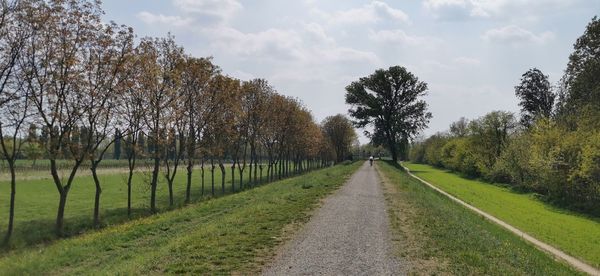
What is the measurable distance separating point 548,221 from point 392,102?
6359 centimetres

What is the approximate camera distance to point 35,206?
37719 mm

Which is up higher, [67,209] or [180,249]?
[180,249]

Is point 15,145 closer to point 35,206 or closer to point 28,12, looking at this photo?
point 28,12

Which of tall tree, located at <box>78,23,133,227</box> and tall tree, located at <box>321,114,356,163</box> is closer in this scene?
→ tall tree, located at <box>78,23,133,227</box>

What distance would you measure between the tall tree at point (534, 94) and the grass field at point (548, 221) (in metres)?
45.4

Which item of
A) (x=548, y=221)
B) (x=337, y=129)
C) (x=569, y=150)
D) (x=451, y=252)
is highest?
(x=337, y=129)

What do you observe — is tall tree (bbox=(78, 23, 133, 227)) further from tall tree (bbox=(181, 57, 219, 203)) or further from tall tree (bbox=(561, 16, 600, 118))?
tall tree (bbox=(561, 16, 600, 118))

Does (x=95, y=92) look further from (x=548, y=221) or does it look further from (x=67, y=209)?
(x=548, y=221)

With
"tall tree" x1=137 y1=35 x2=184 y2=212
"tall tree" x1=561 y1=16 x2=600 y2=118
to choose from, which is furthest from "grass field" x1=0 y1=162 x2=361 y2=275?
"tall tree" x1=561 y1=16 x2=600 y2=118

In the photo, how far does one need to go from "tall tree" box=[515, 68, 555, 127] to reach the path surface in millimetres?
80614

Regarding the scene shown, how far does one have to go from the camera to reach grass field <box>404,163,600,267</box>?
24.6m

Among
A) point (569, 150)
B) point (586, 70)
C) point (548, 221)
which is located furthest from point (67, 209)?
point (586, 70)

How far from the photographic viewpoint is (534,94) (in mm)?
91312

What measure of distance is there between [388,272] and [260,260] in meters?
3.07
